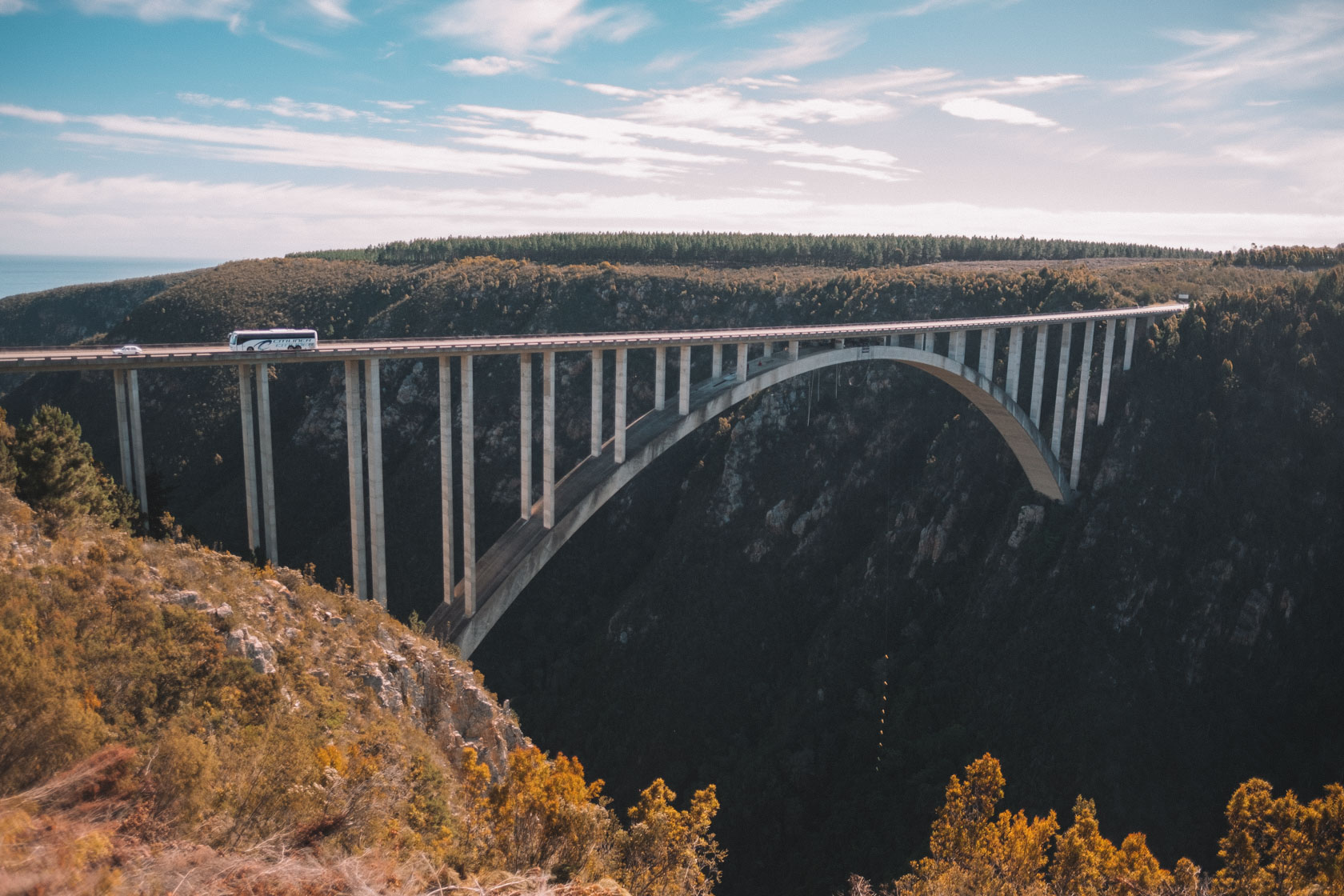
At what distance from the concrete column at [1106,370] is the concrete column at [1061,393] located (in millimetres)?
2178

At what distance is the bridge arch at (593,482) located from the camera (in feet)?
92.9

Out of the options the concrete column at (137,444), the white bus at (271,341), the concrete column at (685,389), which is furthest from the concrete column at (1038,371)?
the concrete column at (137,444)

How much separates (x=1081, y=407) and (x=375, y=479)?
38.1 m

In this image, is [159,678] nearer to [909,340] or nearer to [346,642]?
[346,642]

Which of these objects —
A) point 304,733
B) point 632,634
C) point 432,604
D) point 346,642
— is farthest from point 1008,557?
point 304,733

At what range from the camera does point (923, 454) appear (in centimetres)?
5450

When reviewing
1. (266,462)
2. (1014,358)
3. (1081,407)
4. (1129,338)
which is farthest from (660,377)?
(1129,338)

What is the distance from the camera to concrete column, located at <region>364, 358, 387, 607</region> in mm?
24266

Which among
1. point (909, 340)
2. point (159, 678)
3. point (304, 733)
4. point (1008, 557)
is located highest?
point (909, 340)

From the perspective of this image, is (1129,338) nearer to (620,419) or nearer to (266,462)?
(620,419)

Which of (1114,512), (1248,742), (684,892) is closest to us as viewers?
(684,892)

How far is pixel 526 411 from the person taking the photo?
28109 millimetres

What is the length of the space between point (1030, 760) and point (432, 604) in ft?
107

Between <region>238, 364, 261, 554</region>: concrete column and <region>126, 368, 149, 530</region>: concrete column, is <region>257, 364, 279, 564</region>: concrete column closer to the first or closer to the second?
<region>238, 364, 261, 554</region>: concrete column
